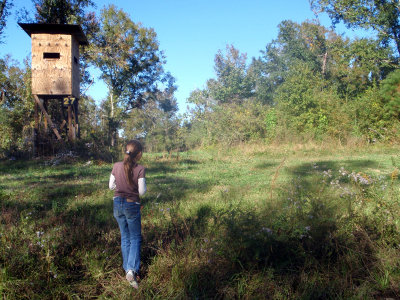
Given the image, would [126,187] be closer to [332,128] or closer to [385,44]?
[332,128]

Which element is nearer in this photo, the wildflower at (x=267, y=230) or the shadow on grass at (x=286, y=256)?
the shadow on grass at (x=286, y=256)

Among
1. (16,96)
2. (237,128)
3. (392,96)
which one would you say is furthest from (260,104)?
(16,96)

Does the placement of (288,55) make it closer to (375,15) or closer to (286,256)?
(375,15)

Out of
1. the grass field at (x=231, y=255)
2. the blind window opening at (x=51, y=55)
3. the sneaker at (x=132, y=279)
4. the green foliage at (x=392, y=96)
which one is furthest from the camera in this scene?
the green foliage at (x=392, y=96)

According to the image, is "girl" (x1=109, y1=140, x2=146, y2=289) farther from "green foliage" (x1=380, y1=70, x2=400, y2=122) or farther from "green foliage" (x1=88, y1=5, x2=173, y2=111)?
"green foliage" (x1=88, y1=5, x2=173, y2=111)

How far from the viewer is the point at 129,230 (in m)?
3.72

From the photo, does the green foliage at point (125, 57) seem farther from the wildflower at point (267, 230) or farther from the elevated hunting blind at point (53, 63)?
the wildflower at point (267, 230)

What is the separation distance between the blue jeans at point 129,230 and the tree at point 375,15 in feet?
77.8

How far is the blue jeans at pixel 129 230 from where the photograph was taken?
143 inches

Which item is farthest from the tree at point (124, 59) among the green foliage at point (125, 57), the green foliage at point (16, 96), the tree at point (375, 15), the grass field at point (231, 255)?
the grass field at point (231, 255)

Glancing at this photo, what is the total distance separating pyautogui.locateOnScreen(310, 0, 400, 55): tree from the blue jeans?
23.7 meters

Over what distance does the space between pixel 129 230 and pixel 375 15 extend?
2458cm

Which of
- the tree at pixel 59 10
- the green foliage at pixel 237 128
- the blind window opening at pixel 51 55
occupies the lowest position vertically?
the green foliage at pixel 237 128

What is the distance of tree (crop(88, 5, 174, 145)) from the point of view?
26531mm
